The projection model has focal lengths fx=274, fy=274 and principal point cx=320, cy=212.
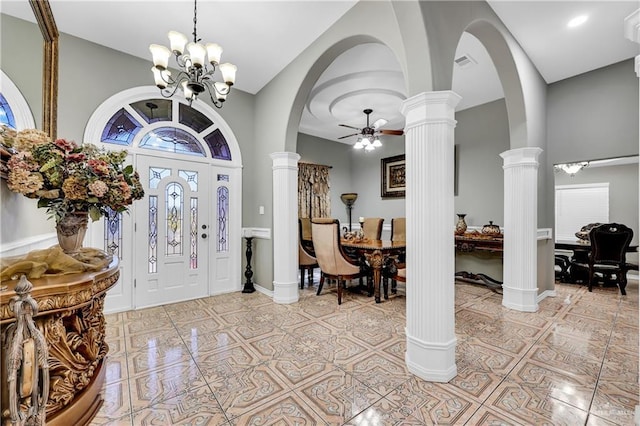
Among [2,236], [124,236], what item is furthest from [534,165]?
[124,236]

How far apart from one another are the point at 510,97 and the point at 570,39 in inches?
30.7

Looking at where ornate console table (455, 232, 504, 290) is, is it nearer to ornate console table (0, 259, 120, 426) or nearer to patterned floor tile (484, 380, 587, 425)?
patterned floor tile (484, 380, 587, 425)

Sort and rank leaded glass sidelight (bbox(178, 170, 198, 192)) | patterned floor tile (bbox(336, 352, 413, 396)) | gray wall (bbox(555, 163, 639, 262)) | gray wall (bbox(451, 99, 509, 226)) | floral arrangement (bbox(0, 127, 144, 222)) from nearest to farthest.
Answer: floral arrangement (bbox(0, 127, 144, 222)) < patterned floor tile (bbox(336, 352, 413, 396)) < leaded glass sidelight (bbox(178, 170, 198, 192)) < gray wall (bbox(451, 99, 509, 226)) < gray wall (bbox(555, 163, 639, 262))

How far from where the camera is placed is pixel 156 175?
11.5ft

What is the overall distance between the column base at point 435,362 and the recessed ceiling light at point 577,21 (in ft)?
11.0

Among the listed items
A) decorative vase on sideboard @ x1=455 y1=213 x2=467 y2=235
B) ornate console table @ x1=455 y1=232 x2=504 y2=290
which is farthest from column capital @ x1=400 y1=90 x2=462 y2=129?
decorative vase on sideboard @ x1=455 y1=213 x2=467 y2=235

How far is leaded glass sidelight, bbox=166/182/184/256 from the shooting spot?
141 inches

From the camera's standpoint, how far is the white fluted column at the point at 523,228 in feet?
10.8

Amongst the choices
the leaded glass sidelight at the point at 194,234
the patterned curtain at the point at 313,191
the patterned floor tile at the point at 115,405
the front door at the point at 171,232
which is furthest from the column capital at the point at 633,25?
the patterned curtain at the point at 313,191

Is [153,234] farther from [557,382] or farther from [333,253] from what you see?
[557,382]

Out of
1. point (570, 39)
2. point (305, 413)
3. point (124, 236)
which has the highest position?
point (570, 39)

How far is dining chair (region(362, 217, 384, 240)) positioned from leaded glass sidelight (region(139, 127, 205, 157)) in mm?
2976

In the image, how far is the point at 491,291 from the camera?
13.5 feet

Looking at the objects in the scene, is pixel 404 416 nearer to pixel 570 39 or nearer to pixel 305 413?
pixel 305 413
